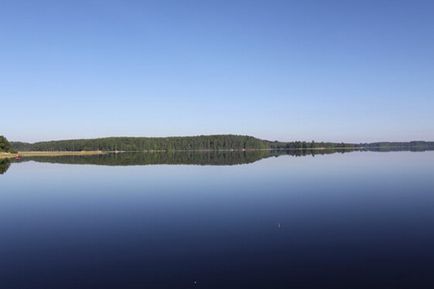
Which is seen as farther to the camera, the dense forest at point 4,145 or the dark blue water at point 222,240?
the dense forest at point 4,145

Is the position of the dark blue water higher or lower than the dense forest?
lower

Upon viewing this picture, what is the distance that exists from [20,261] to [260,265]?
1067 centimetres

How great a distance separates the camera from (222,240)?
20984 mm

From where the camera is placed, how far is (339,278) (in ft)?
49.2

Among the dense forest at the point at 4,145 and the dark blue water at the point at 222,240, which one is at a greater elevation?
the dense forest at the point at 4,145

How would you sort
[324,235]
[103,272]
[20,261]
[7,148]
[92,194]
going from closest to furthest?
1. [103,272]
2. [20,261]
3. [324,235]
4. [92,194]
5. [7,148]

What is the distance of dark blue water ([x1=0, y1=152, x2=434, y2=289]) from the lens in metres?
15.3

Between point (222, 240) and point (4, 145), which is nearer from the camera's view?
point (222, 240)

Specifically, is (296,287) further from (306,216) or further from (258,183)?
(258,183)

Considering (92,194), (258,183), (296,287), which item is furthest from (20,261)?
(258,183)

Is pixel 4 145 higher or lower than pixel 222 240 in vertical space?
higher

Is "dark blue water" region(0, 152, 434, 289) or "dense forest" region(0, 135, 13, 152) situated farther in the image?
"dense forest" region(0, 135, 13, 152)

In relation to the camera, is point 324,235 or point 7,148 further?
point 7,148

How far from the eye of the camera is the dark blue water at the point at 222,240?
15.3 metres
